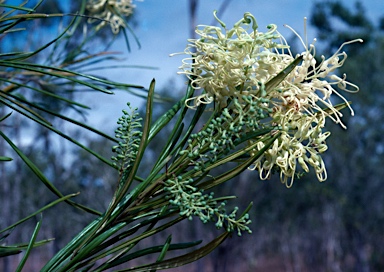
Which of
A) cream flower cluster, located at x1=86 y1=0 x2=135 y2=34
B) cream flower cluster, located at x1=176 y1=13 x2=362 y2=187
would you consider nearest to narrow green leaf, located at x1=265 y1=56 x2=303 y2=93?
cream flower cluster, located at x1=176 y1=13 x2=362 y2=187

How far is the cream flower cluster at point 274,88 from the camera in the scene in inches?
12.5

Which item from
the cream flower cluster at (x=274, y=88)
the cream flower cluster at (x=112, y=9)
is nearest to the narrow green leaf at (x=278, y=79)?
the cream flower cluster at (x=274, y=88)

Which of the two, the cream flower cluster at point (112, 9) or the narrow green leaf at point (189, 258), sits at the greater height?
the cream flower cluster at point (112, 9)

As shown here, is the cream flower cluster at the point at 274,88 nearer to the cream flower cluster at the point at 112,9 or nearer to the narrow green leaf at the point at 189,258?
the narrow green leaf at the point at 189,258

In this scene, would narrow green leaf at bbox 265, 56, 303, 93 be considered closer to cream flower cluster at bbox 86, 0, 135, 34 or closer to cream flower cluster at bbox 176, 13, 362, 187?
cream flower cluster at bbox 176, 13, 362, 187

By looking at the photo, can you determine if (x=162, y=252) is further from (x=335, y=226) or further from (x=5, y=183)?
(x=335, y=226)

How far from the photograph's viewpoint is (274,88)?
0.31 m

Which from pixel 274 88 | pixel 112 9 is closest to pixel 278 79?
pixel 274 88

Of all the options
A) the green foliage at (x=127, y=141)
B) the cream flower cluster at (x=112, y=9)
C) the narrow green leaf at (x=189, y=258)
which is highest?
the cream flower cluster at (x=112, y=9)

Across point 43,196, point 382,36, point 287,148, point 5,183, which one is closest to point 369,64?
point 382,36

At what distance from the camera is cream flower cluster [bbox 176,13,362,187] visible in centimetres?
32

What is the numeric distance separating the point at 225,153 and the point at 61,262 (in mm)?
125

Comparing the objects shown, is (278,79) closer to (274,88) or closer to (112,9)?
(274,88)

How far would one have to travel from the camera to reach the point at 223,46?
1.08 feet
